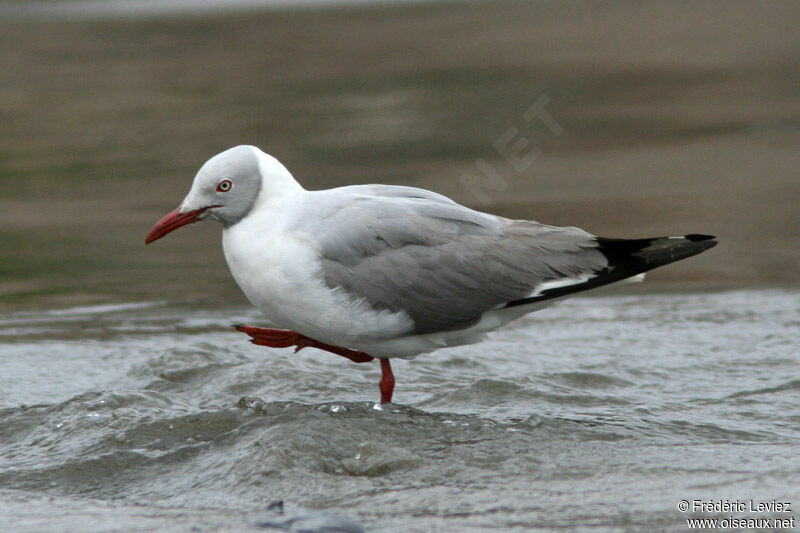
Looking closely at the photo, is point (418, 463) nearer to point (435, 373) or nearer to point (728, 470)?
point (728, 470)

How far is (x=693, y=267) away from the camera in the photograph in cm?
859

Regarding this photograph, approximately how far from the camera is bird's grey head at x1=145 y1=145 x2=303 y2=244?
17.9 ft

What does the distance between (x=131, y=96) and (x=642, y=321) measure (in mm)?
8525

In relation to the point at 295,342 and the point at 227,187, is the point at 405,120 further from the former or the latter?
the point at 227,187

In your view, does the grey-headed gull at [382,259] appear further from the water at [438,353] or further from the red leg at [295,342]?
the water at [438,353]

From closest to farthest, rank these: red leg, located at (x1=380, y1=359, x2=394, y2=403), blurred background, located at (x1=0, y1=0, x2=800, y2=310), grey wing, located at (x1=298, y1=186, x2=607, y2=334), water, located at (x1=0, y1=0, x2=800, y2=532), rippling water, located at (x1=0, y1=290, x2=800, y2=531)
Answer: rippling water, located at (x1=0, y1=290, x2=800, y2=531) → water, located at (x1=0, y1=0, x2=800, y2=532) → grey wing, located at (x1=298, y1=186, x2=607, y2=334) → red leg, located at (x1=380, y1=359, x2=394, y2=403) → blurred background, located at (x1=0, y1=0, x2=800, y2=310)

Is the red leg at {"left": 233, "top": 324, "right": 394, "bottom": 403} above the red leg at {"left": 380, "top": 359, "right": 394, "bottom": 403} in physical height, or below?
above

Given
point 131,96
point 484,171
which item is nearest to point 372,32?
point 131,96

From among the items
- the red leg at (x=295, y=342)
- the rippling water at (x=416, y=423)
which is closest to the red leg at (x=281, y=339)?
the red leg at (x=295, y=342)

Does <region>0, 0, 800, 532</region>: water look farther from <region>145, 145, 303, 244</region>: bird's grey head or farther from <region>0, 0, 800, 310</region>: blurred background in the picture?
<region>145, 145, 303, 244</region>: bird's grey head

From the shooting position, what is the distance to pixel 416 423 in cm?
545

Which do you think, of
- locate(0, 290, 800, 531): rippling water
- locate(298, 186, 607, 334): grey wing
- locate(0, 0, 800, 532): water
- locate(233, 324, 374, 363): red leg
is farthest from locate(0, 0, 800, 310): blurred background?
locate(298, 186, 607, 334): grey wing

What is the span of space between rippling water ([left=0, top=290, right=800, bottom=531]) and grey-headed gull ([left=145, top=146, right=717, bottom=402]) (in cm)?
39

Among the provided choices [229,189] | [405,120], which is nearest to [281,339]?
[229,189]
